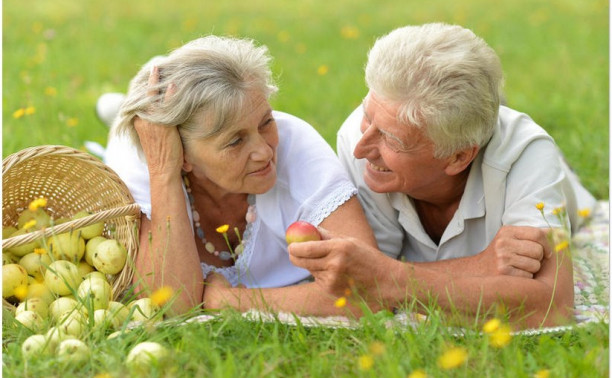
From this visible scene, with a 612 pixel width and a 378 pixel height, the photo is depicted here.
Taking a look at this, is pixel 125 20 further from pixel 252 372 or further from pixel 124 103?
pixel 252 372

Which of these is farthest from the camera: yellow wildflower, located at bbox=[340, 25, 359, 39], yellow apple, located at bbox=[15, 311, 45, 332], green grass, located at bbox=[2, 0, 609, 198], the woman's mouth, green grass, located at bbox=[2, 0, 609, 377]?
yellow wildflower, located at bbox=[340, 25, 359, 39]

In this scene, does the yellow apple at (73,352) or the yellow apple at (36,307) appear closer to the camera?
the yellow apple at (73,352)

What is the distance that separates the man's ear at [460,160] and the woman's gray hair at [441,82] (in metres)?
0.05

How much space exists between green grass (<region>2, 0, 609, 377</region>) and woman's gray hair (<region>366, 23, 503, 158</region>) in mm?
784

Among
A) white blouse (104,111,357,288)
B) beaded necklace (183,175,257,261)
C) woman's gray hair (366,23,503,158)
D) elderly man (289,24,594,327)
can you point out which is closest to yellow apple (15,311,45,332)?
white blouse (104,111,357,288)

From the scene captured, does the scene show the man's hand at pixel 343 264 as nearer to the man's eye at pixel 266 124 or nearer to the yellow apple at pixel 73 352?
the man's eye at pixel 266 124

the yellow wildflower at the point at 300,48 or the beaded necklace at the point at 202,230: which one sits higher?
the beaded necklace at the point at 202,230

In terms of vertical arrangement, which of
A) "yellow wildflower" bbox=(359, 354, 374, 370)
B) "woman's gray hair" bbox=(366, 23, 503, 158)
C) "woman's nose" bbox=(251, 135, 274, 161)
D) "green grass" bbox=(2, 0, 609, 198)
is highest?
"woman's gray hair" bbox=(366, 23, 503, 158)

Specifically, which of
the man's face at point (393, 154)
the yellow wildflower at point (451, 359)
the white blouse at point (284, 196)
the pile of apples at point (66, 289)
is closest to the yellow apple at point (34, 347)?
the pile of apples at point (66, 289)

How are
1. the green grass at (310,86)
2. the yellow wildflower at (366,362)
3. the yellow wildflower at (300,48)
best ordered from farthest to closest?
1. the yellow wildflower at (300,48)
2. the green grass at (310,86)
3. the yellow wildflower at (366,362)

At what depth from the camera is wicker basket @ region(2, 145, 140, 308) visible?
349 centimetres

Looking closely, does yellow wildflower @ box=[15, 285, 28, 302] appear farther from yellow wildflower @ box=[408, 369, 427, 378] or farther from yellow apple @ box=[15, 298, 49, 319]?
yellow wildflower @ box=[408, 369, 427, 378]

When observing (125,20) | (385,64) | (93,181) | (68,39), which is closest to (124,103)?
(93,181)

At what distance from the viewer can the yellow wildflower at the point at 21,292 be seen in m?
3.21
